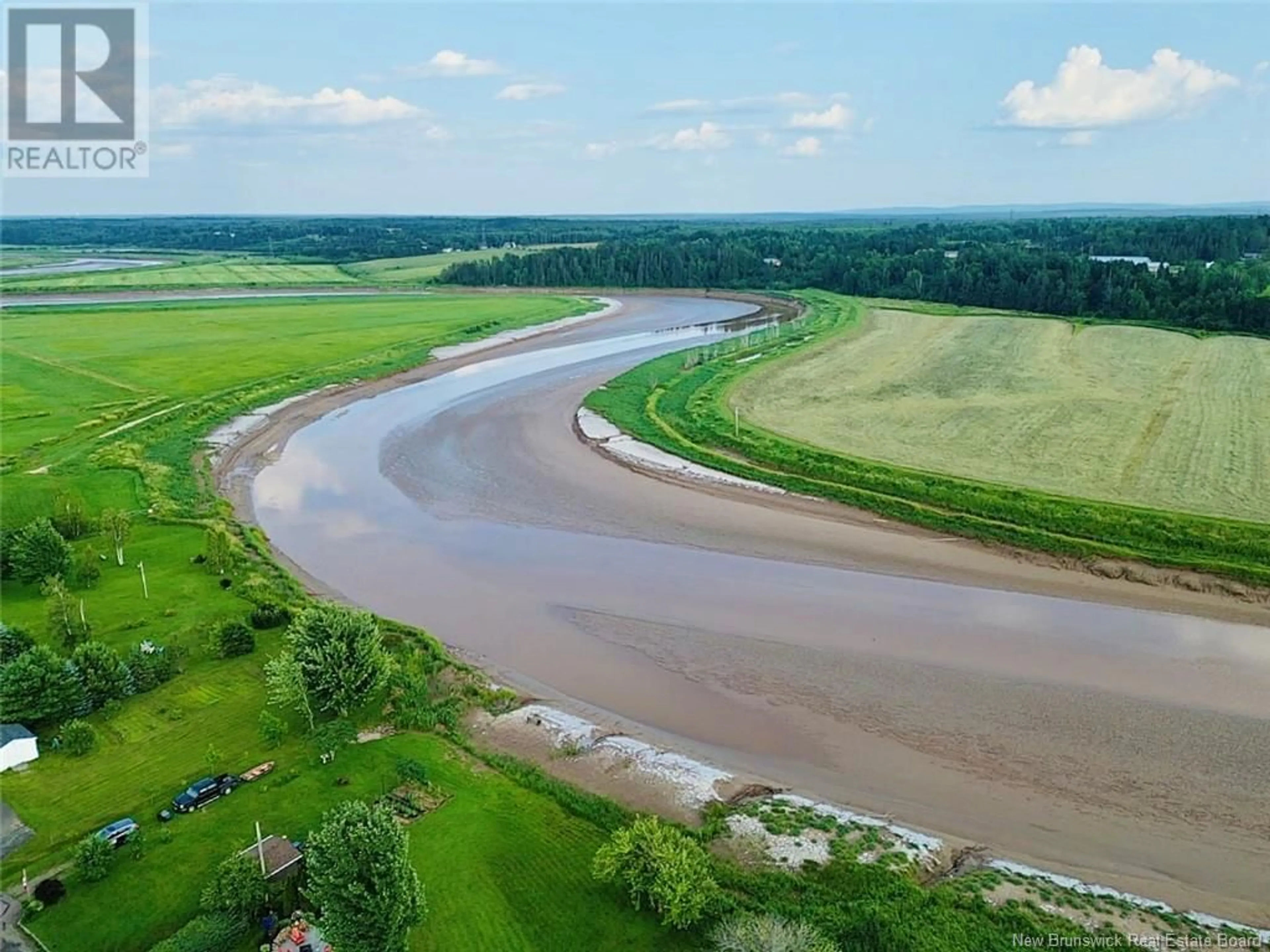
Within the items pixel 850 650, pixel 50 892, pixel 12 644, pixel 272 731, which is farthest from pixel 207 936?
pixel 850 650

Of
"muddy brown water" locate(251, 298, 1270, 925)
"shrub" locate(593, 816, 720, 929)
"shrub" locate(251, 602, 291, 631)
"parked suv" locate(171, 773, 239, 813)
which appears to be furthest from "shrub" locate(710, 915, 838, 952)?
"shrub" locate(251, 602, 291, 631)

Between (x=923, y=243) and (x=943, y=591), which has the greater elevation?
(x=923, y=243)

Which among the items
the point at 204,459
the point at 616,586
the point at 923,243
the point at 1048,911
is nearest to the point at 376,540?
the point at 616,586

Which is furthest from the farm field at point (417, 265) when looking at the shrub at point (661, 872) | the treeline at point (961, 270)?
the shrub at point (661, 872)

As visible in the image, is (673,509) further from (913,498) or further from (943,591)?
(943,591)

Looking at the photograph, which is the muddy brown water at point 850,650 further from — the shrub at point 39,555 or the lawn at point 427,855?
the shrub at point 39,555

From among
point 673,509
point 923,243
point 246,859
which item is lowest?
point 246,859
